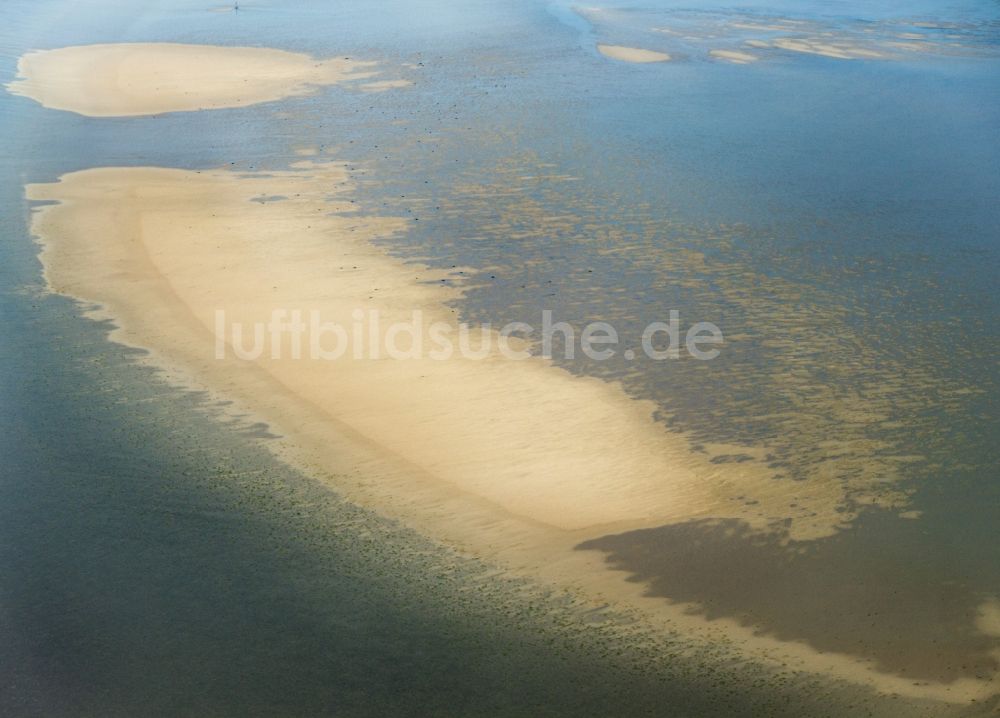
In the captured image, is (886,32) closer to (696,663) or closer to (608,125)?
(608,125)

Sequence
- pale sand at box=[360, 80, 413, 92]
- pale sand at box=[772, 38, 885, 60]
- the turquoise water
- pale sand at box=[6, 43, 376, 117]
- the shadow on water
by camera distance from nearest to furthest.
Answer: the turquoise water → the shadow on water → pale sand at box=[6, 43, 376, 117] → pale sand at box=[360, 80, 413, 92] → pale sand at box=[772, 38, 885, 60]

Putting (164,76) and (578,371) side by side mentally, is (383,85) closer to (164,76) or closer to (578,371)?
(164,76)

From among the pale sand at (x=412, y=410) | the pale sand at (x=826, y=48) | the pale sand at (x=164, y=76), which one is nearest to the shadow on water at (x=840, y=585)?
the pale sand at (x=412, y=410)

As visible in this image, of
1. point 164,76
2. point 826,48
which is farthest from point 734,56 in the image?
point 164,76

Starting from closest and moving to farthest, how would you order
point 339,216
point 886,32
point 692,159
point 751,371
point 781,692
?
point 781,692
point 751,371
point 339,216
point 692,159
point 886,32

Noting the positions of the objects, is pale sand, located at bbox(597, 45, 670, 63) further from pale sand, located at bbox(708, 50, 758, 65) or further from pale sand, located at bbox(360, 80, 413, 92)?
pale sand, located at bbox(360, 80, 413, 92)

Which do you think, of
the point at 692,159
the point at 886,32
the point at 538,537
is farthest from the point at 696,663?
the point at 886,32

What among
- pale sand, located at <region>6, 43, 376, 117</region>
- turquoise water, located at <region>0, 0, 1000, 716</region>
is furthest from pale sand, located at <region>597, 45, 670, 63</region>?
pale sand, located at <region>6, 43, 376, 117</region>
